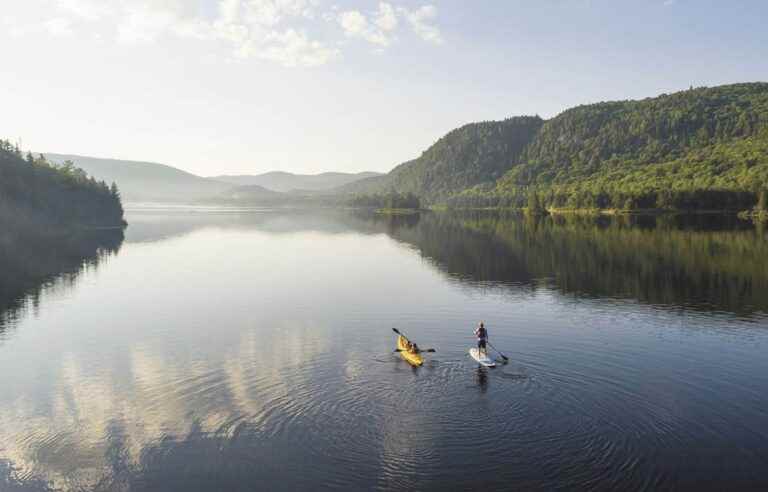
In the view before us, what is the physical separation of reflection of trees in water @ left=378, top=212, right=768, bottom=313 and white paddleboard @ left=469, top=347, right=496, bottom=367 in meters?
33.4

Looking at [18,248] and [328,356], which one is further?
[18,248]

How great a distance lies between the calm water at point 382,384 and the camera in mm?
26219

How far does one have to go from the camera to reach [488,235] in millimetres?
167750

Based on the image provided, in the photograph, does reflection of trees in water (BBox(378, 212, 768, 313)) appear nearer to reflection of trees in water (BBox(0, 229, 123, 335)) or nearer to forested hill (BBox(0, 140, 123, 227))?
reflection of trees in water (BBox(0, 229, 123, 335))

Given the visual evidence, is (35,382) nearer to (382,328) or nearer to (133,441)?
(133,441)

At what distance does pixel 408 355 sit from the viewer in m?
41.7

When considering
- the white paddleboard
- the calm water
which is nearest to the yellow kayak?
the calm water

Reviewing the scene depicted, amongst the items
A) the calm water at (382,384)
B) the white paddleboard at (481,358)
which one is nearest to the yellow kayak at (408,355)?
the calm water at (382,384)

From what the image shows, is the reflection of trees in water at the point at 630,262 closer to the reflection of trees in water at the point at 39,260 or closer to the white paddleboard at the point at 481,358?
the white paddleboard at the point at 481,358

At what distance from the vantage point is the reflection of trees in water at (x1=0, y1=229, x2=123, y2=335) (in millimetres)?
71562

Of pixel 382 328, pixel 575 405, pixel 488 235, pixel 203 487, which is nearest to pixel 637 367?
pixel 575 405

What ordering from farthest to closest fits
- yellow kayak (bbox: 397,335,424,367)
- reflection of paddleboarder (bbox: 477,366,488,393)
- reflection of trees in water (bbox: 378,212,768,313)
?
reflection of trees in water (bbox: 378,212,768,313) → yellow kayak (bbox: 397,335,424,367) → reflection of paddleboarder (bbox: 477,366,488,393)

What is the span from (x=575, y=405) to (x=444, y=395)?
7.70 metres

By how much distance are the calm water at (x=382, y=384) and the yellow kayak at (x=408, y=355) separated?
0.49 m
